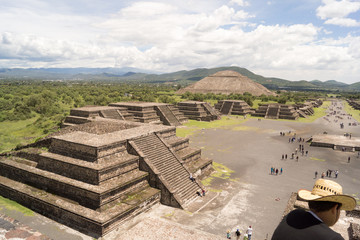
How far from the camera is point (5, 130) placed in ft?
138

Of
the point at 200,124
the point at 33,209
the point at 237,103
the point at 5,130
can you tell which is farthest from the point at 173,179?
the point at 237,103

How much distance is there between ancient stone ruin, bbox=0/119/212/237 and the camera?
586 inches

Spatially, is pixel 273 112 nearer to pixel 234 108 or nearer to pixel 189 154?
pixel 234 108

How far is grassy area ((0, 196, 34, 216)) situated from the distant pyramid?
107 meters

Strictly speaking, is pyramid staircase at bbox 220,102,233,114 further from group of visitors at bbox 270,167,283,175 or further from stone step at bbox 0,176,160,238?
stone step at bbox 0,176,160,238

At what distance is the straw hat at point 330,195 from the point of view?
3148mm

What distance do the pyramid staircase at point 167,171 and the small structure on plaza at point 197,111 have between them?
117 feet

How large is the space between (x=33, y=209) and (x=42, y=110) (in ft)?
147

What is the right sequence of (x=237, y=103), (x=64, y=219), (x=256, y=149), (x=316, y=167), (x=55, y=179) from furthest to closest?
(x=237, y=103) → (x=256, y=149) → (x=316, y=167) → (x=55, y=179) → (x=64, y=219)

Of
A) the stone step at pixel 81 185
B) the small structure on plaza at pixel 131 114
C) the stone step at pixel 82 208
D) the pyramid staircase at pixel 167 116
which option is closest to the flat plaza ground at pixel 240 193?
the stone step at pixel 82 208

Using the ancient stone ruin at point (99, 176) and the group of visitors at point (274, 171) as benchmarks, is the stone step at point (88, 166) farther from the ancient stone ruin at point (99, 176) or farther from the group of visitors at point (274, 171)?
the group of visitors at point (274, 171)

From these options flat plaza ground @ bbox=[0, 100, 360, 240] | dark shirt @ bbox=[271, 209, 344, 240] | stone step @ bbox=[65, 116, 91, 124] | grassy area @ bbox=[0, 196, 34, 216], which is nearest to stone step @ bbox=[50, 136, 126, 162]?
grassy area @ bbox=[0, 196, 34, 216]

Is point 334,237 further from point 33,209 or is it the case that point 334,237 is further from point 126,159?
point 33,209

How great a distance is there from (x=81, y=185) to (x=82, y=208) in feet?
4.83
